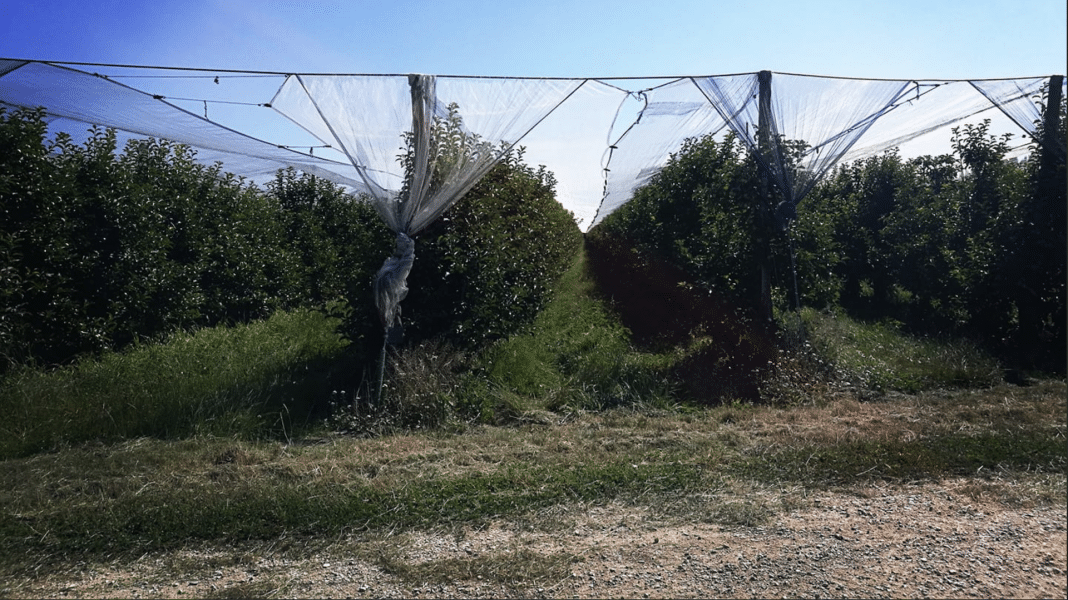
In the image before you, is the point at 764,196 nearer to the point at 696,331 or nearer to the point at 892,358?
the point at 696,331

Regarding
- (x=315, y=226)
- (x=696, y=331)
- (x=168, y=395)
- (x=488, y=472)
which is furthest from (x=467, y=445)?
(x=315, y=226)

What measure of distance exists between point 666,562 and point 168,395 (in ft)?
13.0

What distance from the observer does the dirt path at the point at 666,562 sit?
279 centimetres

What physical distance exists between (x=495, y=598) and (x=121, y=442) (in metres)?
3.29

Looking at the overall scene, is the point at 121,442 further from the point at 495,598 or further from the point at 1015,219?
the point at 1015,219

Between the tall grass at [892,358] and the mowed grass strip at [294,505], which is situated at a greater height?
the tall grass at [892,358]

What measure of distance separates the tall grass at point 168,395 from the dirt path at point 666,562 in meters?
1.97

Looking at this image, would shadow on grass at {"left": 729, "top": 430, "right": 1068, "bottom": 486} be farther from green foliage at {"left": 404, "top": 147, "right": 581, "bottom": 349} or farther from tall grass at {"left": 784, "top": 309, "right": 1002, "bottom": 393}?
green foliage at {"left": 404, "top": 147, "right": 581, "bottom": 349}

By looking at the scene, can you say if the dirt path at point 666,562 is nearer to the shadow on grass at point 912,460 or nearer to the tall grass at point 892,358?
the shadow on grass at point 912,460

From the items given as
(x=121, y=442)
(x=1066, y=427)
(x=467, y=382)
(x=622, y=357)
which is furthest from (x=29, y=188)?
(x=1066, y=427)

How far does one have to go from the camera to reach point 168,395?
209 inches

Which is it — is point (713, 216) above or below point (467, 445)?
above

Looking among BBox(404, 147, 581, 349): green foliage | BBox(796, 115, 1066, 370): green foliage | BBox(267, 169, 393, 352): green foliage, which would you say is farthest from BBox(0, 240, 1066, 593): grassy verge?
BBox(267, 169, 393, 352): green foliage

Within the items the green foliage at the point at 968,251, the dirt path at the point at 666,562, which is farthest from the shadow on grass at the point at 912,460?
the green foliage at the point at 968,251
